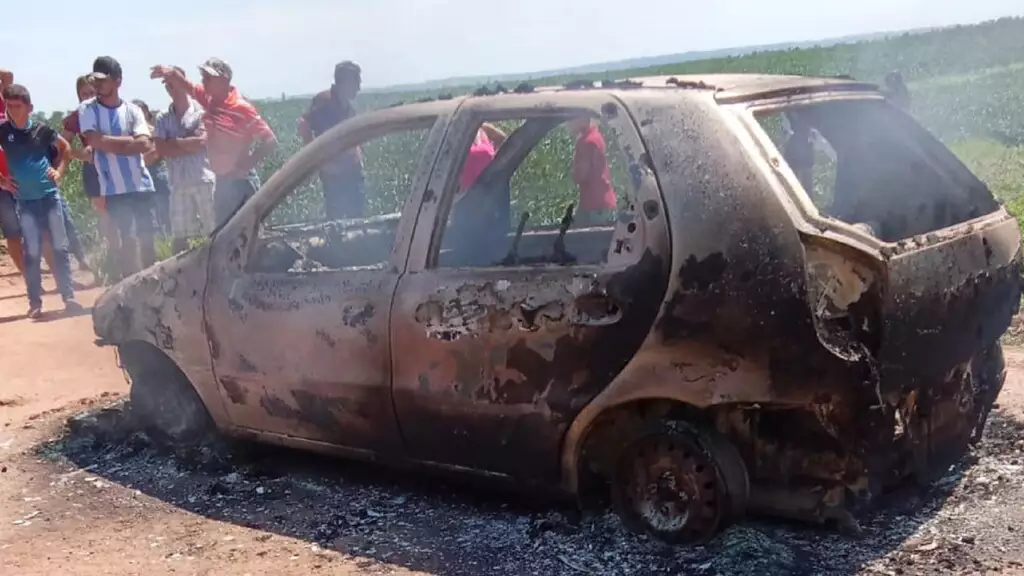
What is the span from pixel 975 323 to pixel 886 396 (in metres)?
0.66

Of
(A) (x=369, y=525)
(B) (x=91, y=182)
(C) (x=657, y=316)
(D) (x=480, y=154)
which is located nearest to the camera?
(C) (x=657, y=316)

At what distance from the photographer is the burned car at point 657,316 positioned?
3.39 meters

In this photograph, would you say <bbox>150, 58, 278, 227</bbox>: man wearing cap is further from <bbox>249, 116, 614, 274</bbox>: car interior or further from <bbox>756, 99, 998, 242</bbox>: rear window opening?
<bbox>756, 99, 998, 242</bbox>: rear window opening

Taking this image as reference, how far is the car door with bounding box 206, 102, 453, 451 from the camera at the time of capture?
13.7ft

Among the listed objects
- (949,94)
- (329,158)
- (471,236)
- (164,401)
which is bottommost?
(164,401)

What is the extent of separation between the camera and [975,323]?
3.82 metres

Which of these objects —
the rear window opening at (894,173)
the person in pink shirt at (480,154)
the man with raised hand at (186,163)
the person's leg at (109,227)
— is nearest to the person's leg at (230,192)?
the man with raised hand at (186,163)

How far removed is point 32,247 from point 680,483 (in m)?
7.43

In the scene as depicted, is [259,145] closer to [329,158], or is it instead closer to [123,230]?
[123,230]

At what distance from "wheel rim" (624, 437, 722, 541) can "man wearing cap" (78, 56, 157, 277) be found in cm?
622

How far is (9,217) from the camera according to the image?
9.66 metres

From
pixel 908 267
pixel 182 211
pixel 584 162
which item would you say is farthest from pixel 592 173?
pixel 908 267

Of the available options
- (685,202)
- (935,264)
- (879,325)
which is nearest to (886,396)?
(879,325)

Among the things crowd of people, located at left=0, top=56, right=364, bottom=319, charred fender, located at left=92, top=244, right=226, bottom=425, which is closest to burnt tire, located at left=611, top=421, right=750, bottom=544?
charred fender, located at left=92, top=244, right=226, bottom=425
